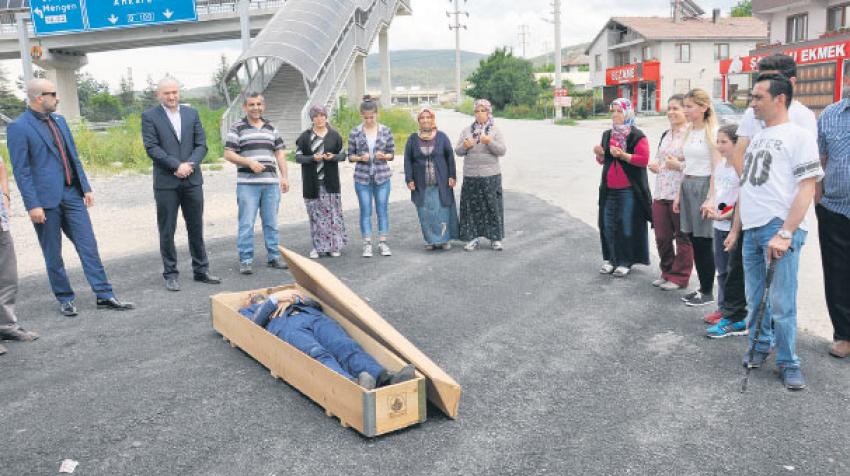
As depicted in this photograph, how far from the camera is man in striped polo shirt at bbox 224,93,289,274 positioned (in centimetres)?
821

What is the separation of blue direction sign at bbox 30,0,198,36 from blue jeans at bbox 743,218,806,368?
29.7 metres

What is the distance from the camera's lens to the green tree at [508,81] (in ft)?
231

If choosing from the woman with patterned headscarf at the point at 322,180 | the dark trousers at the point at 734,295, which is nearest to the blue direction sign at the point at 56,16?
the woman with patterned headscarf at the point at 322,180

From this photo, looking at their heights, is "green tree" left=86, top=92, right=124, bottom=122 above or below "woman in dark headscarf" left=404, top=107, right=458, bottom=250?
above

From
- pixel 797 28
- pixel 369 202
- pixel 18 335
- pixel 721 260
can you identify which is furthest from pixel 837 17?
pixel 18 335

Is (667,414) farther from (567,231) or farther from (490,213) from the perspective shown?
(567,231)

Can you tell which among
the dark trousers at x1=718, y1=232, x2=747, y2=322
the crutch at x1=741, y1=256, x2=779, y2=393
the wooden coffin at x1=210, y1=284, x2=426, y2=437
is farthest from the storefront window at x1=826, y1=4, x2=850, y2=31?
the wooden coffin at x1=210, y1=284, x2=426, y2=437

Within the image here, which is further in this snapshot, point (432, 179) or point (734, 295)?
point (432, 179)

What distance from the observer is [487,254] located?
9.06 m


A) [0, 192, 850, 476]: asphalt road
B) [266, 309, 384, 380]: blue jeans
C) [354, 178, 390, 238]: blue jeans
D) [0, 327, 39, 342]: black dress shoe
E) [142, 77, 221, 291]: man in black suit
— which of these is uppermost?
[142, 77, 221, 291]: man in black suit

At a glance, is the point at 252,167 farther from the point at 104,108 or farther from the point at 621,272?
the point at 104,108

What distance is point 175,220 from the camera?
767cm

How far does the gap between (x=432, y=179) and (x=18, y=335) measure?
16.5 ft

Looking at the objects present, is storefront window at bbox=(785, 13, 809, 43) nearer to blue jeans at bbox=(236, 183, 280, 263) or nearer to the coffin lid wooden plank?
blue jeans at bbox=(236, 183, 280, 263)
